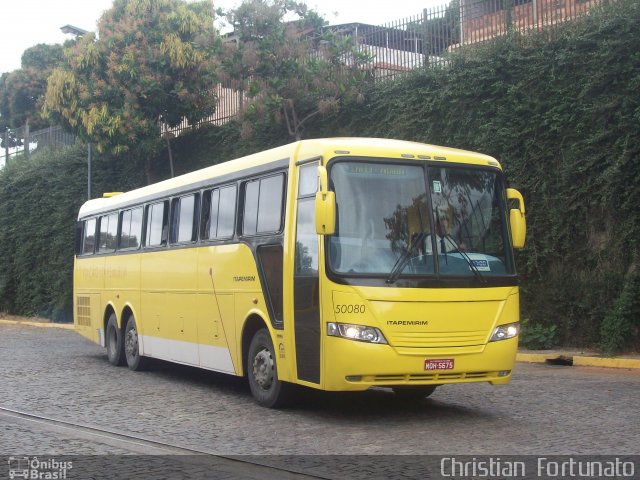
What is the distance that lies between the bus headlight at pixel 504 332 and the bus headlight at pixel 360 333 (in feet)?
4.16

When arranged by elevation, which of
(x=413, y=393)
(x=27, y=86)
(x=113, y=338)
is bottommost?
(x=413, y=393)

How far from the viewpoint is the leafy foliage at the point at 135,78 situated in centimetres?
2553

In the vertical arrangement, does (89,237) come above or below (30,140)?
below

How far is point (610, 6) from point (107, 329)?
1060cm

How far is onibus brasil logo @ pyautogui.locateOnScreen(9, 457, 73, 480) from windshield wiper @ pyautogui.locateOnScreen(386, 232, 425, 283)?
3.54m

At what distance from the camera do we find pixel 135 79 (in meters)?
25.5

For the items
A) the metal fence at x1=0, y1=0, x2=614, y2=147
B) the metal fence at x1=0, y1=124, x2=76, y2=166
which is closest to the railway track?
the metal fence at x1=0, y1=0, x2=614, y2=147

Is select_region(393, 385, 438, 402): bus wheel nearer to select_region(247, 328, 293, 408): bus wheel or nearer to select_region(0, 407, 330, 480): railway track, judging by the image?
select_region(247, 328, 293, 408): bus wheel

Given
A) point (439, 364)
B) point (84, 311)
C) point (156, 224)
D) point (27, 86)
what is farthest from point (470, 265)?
point (27, 86)

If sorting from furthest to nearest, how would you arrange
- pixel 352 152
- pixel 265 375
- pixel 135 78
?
pixel 135 78
pixel 265 375
pixel 352 152

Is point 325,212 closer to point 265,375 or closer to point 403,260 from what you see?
point 403,260

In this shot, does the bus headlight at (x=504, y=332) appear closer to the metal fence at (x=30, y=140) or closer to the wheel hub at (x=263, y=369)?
the wheel hub at (x=263, y=369)

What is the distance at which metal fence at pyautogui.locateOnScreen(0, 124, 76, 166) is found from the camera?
34.0m

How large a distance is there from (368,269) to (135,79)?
17711 mm
